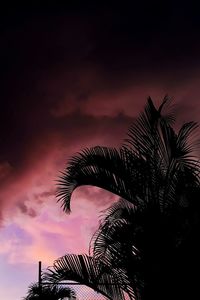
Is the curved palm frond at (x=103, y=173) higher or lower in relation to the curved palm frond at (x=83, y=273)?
higher

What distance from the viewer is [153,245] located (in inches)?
272

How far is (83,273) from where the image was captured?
25.0ft

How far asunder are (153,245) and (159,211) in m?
0.49

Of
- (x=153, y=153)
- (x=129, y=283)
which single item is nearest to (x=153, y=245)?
(x=129, y=283)

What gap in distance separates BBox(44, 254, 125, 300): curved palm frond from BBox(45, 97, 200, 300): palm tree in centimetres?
3

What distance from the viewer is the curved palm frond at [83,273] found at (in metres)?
7.48

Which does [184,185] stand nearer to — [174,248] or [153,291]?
[174,248]

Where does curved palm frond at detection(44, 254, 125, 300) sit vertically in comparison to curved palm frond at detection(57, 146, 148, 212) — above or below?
below

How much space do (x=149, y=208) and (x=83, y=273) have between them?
1.48m

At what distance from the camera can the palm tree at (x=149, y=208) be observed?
6.82m

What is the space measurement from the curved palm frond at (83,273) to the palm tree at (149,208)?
0.03 m

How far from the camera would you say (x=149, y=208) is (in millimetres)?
7125

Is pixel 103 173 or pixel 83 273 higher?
pixel 103 173

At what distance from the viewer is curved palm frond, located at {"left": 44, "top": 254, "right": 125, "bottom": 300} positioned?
24.5 ft
